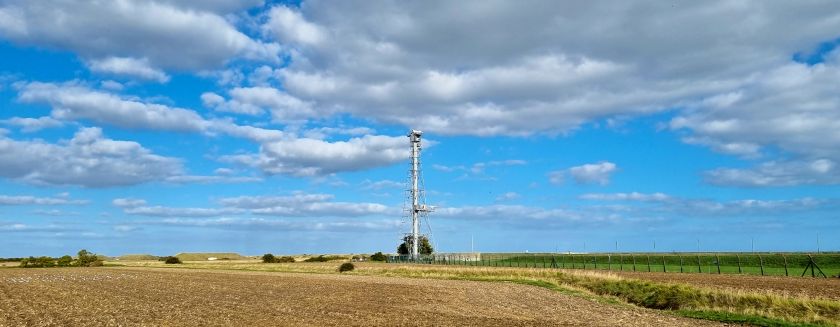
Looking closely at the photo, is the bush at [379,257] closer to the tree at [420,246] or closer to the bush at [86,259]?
the tree at [420,246]

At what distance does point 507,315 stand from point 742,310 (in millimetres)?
11119

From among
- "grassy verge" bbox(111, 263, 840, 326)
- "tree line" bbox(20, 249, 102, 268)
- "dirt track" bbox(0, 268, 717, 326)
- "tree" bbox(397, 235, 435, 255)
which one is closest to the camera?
"dirt track" bbox(0, 268, 717, 326)

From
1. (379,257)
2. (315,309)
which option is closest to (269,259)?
(379,257)

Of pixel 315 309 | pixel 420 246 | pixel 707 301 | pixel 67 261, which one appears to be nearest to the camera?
pixel 315 309

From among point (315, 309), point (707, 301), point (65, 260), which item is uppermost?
point (65, 260)

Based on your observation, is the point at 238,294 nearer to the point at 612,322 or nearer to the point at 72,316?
the point at 72,316

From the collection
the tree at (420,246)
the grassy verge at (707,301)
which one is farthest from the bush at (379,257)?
the grassy verge at (707,301)

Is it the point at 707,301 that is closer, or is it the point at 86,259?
the point at 707,301

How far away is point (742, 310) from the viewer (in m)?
31.4

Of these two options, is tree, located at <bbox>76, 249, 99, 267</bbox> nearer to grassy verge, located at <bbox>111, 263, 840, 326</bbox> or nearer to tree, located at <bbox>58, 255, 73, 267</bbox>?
tree, located at <bbox>58, 255, 73, 267</bbox>

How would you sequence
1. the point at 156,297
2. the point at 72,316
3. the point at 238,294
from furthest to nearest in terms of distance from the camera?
the point at 238,294 < the point at 156,297 < the point at 72,316

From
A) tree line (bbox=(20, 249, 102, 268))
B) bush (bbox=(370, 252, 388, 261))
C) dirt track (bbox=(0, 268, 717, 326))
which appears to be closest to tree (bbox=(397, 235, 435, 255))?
bush (bbox=(370, 252, 388, 261))

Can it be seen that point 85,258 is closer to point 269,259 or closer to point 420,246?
point 269,259

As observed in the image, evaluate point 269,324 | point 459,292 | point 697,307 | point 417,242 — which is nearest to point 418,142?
point 417,242
